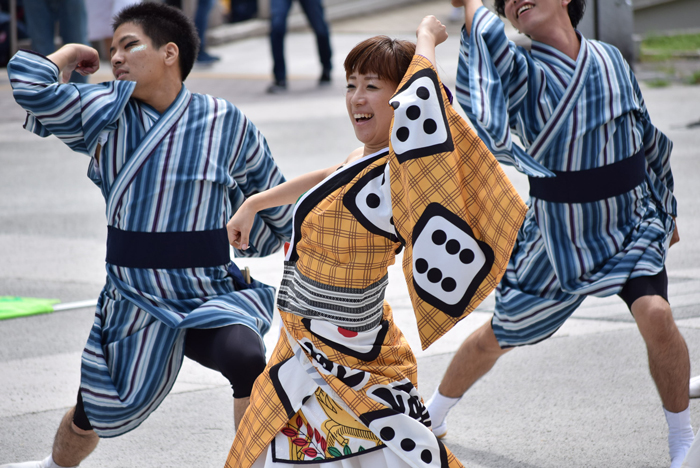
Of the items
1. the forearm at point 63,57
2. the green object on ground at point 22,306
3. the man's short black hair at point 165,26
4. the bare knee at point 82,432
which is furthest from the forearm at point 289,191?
the green object on ground at point 22,306

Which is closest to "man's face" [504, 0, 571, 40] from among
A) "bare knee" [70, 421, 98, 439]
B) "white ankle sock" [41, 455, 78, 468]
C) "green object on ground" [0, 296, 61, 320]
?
"bare knee" [70, 421, 98, 439]

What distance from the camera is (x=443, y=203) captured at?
2262 millimetres

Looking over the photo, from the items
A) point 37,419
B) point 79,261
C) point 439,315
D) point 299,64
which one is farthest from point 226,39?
point 439,315

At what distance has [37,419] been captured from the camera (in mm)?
3824

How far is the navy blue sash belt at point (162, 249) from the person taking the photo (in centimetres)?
296

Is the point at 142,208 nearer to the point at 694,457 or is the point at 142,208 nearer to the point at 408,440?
the point at 408,440

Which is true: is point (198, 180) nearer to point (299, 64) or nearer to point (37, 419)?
point (37, 419)

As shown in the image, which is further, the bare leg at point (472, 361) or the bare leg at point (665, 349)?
the bare leg at point (472, 361)

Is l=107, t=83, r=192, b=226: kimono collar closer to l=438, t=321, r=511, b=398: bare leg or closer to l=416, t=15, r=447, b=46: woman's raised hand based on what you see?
l=416, t=15, r=447, b=46: woman's raised hand

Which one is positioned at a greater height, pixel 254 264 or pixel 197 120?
pixel 197 120

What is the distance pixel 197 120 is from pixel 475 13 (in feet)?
3.16

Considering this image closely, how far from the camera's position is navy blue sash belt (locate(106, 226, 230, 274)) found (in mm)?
2959

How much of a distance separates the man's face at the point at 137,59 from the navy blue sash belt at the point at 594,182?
4.34 feet

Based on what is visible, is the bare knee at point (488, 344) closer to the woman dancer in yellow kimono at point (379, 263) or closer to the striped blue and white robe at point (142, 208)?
the striped blue and white robe at point (142, 208)
